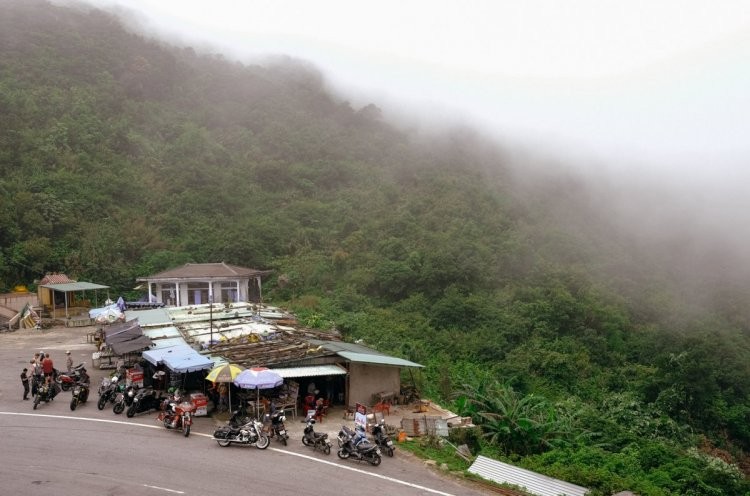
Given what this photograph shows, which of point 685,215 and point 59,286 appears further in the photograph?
point 685,215

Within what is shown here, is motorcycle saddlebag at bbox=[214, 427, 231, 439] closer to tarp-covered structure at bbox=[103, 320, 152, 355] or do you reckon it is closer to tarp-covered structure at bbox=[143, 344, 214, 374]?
tarp-covered structure at bbox=[143, 344, 214, 374]

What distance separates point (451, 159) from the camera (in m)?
59.2

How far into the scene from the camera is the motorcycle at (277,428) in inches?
514

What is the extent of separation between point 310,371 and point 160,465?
196 inches

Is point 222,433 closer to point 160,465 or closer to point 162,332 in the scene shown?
point 160,465

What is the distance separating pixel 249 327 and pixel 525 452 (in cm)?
1007

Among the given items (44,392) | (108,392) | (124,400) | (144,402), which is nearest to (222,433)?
(144,402)

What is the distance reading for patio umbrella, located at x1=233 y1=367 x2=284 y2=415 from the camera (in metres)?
13.6

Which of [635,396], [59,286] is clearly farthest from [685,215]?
[59,286]

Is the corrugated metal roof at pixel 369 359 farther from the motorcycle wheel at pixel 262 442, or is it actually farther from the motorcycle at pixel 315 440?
the motorcycle wheel at pixel 262 442

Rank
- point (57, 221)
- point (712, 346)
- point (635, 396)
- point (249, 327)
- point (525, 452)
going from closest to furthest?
point (525, 452) → point (249, 327) → point (635, 396) → point (712, 346) → point (57, 221)

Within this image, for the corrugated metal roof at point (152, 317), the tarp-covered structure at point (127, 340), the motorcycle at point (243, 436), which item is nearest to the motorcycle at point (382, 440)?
the motorcycle at point (243, 436)

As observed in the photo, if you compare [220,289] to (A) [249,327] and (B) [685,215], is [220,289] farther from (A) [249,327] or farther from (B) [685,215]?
(B) [685,215]

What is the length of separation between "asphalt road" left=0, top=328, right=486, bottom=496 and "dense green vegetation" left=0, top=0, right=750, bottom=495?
12.9ft
